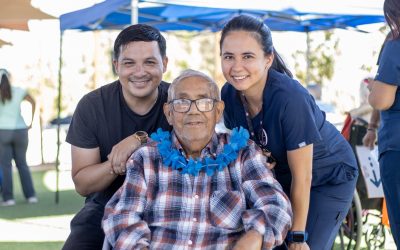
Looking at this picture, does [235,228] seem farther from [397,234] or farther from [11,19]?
[11,19]

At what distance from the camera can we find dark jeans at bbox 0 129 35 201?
9719mm

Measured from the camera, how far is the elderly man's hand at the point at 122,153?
3.42m

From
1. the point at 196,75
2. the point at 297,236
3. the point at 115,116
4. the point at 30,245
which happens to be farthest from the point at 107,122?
the point at 30,245

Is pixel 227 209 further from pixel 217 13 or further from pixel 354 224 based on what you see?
pixel 217 13

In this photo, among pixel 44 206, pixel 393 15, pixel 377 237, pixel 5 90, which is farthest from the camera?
pixel 5 90

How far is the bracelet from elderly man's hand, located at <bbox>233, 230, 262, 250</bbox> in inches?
23.7

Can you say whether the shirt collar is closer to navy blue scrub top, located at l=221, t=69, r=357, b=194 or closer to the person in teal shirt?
navy blue scrub top, located at l=221, t=69, r=357, b=194

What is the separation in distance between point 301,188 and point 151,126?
77cm

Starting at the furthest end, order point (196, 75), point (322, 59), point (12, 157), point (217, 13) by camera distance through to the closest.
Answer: point (322, 59), point (217, 13), point (12, 157), point (196, 75)

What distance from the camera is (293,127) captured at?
3.36m

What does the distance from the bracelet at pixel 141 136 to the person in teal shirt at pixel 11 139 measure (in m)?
6.38

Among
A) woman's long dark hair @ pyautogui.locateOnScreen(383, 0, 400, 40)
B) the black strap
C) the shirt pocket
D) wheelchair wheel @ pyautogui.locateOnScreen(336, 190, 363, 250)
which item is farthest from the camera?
wheelchair wheel @ pyautogui.locateOnScreen(336, 190, 363, 250)

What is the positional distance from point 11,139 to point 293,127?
272 inches

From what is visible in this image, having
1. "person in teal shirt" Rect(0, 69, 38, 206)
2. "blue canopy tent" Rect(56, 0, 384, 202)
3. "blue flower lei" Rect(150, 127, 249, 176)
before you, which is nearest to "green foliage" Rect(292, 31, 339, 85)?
"blue canopy tent" Rect(56, 0, 384, 202)
